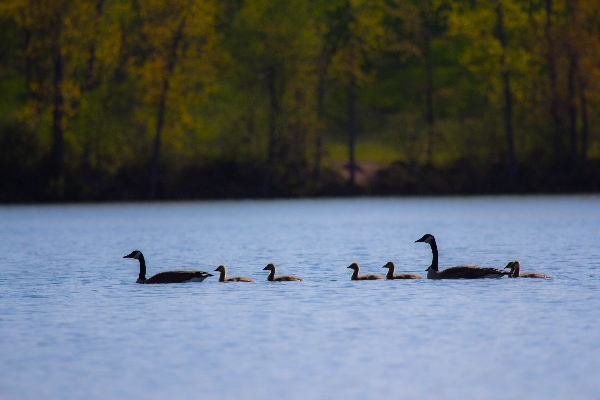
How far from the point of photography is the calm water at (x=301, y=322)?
12289mm

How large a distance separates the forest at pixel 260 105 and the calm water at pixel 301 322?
23.5 metres

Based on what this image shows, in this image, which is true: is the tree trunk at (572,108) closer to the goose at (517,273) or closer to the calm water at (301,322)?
the calm water at (301,322)

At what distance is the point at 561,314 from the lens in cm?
1725

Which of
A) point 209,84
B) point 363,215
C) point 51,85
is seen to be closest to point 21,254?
point 363,215

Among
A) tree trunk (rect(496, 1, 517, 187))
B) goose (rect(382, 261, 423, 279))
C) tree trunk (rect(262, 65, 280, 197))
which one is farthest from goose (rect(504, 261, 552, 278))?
tree trunk (rect(262, 65, 280, 197))

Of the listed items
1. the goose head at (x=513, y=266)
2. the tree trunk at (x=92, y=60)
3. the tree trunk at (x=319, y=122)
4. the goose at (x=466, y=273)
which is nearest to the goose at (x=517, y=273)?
the goose head at (x=513, y=266)

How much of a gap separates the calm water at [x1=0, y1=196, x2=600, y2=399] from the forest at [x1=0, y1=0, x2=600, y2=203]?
23540 millimetres

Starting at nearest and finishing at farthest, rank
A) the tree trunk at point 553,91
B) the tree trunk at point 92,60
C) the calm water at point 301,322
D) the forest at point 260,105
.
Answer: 1. the calm water at point 301,322
2. the tree trunk at point 92,60
3. the forest at point 260,105
4. the tree trunk at point 553,91

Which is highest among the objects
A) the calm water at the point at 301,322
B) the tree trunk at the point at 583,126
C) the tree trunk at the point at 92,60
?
the tree trunk at the point at 92,60

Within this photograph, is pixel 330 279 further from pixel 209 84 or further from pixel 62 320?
pixel 209 84

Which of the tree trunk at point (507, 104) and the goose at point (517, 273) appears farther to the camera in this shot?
the tree trunk at point (507, 104)

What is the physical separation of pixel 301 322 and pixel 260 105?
1917 inches

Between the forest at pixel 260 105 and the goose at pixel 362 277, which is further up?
the forest at pixel 260 105

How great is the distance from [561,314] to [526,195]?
48537 millimetres
